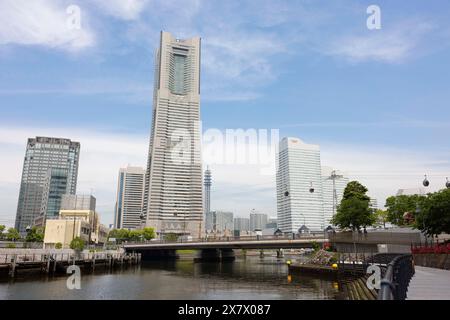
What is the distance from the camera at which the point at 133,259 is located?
10988cm

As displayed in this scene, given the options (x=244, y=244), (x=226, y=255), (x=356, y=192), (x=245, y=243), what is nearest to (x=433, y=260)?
(x=356, y=192)

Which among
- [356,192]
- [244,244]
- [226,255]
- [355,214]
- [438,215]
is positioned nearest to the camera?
[438,215]

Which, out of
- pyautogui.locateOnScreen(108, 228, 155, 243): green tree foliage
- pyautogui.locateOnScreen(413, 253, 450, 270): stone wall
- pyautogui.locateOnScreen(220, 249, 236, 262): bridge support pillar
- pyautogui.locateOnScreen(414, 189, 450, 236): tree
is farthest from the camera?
pyautogui.locateOnScreen(108, 228, 155, 243): green tree foliage

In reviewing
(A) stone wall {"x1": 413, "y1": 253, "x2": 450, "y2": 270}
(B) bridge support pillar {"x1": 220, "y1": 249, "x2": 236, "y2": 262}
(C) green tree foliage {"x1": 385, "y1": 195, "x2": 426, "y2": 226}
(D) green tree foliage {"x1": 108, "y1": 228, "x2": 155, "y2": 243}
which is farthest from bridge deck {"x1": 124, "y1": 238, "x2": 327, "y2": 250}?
(D) green tree foliage {"x1": 108, "y1": 228, "x2": 155, "y2": 243}

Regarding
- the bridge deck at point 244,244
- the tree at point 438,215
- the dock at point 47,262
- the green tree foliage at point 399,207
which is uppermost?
the green tree foliage at point 399,207

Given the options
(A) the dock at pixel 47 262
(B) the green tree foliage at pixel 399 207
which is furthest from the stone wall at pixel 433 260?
(A) the dock at pixel 47 262

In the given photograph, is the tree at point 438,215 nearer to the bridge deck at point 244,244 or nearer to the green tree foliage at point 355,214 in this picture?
the bridge deck at point 244,244

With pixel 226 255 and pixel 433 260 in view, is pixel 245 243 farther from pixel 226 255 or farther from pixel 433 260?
pixel 226 255

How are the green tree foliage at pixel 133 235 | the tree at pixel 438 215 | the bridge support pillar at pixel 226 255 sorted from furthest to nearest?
the green tree foliage at pixel 133 235 → the bridge support pillar at pixel 226 255 → the tree at pixel 438 215

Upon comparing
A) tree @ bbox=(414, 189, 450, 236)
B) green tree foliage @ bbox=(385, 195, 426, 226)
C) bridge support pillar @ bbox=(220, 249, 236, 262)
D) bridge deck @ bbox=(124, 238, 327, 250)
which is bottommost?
bridge support pillar @ bbox=(220, 249, 236, 262)

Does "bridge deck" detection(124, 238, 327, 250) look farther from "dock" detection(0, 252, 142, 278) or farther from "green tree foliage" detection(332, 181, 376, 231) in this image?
"dock" detection(0, 252, 142, 278)

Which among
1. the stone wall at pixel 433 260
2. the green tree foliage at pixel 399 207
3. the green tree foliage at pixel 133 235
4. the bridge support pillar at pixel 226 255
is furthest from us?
the green tree foliage at pixel 133 235
